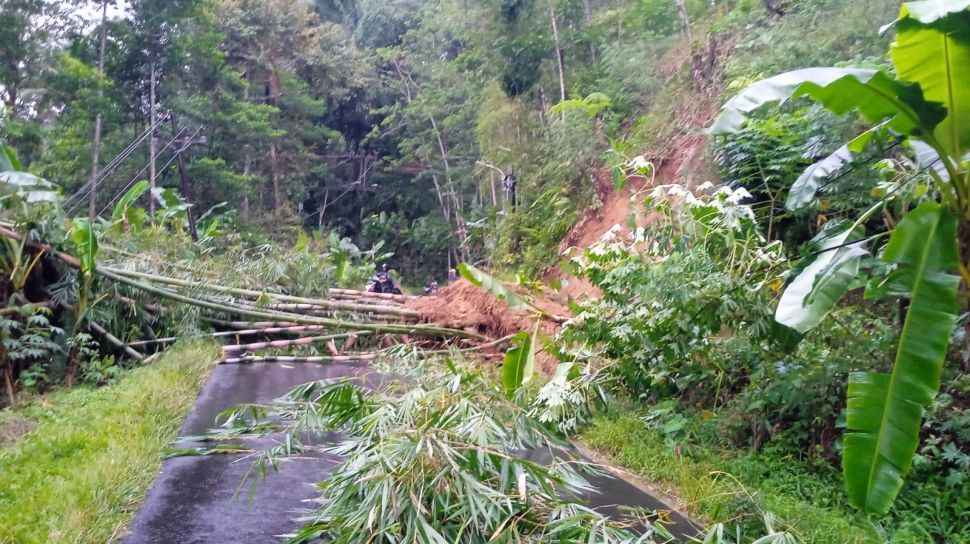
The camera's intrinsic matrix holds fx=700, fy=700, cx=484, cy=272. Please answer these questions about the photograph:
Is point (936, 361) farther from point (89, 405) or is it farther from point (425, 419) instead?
point (89, 405)

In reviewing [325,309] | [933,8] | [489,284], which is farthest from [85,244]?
[933,8]

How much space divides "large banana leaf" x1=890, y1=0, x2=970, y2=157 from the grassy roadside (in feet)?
16.3

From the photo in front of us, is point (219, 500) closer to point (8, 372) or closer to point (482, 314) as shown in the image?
point (8, 372)

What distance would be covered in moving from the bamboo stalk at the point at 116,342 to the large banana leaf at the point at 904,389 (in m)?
8.98

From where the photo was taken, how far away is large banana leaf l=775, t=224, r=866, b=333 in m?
3.62

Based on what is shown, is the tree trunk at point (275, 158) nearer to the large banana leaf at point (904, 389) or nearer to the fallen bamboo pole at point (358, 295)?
the fallen bamboo pole at point (358, 295)

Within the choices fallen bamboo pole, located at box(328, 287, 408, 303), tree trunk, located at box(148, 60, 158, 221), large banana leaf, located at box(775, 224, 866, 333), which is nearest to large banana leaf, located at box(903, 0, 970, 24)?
large banana leaf, located at box(775, 224, 866, 333)

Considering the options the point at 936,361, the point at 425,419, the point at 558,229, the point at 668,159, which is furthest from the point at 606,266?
the point at 558,229

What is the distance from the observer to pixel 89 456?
524cm

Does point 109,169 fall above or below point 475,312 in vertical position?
above

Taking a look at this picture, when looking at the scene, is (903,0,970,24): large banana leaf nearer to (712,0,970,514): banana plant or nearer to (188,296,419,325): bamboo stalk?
(712,0,970,514): banana plant

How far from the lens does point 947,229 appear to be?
3412mm

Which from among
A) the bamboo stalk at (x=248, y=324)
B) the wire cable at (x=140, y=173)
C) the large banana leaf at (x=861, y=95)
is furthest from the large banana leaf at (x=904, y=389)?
the wire cable at (x=140, y=173)

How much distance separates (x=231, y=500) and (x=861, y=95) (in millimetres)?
4480
